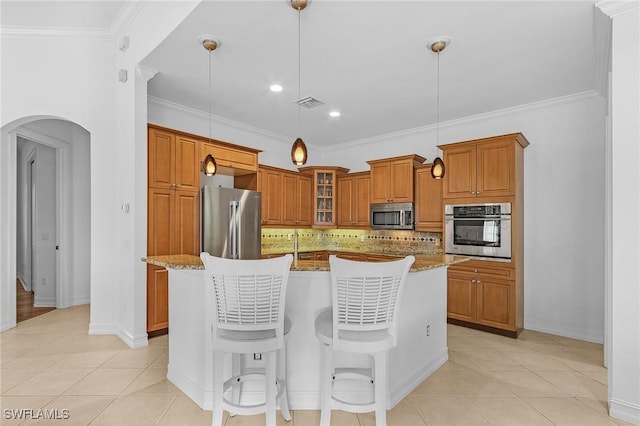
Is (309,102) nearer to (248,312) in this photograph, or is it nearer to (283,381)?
(248,312)

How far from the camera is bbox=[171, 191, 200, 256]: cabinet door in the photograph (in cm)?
399

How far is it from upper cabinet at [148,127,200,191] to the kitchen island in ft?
5.25

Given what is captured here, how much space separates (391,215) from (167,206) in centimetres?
326

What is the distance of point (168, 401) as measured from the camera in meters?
2.43

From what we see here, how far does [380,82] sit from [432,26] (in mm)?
1078

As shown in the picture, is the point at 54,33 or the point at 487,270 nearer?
the point at 54,33

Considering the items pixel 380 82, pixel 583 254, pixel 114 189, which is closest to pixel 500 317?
pixel 583 254

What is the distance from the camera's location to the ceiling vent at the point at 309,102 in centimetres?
420

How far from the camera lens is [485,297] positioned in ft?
13.7

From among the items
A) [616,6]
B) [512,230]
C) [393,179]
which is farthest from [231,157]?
[616,6]

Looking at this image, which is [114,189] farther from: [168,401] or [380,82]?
[380,82]

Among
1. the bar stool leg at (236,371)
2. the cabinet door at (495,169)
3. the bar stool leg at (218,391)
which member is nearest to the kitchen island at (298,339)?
the bar stool leg at (236,371)

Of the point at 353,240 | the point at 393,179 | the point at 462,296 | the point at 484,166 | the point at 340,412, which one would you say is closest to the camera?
the point at 340,412

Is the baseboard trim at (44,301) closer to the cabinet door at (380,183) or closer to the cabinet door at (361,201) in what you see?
the cabinet door at (361,201)
